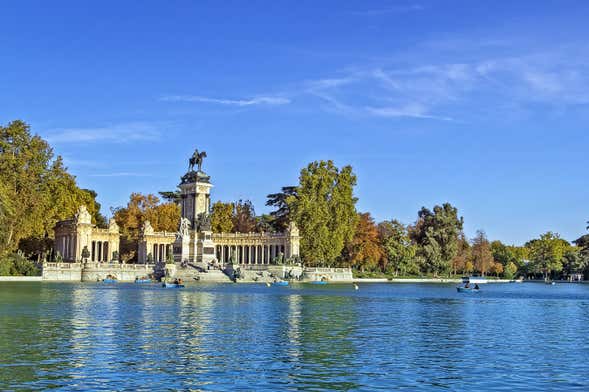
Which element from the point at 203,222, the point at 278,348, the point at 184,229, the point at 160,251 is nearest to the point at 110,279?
the point at 184,229

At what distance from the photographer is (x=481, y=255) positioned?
157250 mm

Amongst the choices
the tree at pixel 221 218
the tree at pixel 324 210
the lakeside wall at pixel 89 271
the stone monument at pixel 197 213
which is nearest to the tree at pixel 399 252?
the tree at pixel 324 210

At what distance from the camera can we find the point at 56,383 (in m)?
19.6

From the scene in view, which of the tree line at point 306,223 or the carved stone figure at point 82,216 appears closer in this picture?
the tree line at point 306,223

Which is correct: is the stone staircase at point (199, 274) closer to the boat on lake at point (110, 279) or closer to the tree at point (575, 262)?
the boat on lake at point (110, 279)

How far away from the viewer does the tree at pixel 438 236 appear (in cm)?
13200

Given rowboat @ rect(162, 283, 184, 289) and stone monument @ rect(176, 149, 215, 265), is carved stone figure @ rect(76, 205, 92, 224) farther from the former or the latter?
Result: rowboat @ rect(162, 283, 184, 289)

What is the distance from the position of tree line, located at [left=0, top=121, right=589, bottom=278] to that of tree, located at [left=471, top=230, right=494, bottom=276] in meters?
0.21

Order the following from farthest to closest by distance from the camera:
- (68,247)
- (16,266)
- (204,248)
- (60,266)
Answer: (204,248) → (68,247) → (60,266) → (16,266)

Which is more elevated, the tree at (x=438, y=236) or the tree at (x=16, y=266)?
the tree at (x=438, y=236)

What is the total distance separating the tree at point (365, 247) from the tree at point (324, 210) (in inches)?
252

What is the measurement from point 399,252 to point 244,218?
96.3ft

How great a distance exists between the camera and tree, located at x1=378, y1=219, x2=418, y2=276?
126 m

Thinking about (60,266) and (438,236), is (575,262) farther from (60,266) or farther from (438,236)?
(60,266)
